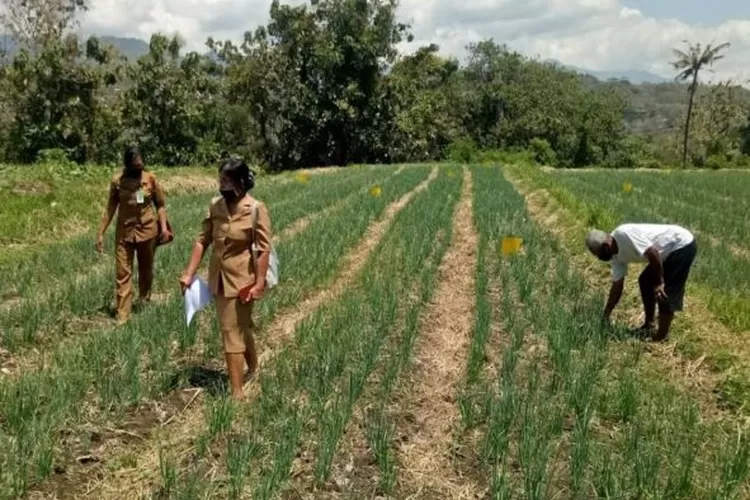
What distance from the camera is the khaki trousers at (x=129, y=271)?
6086 mm

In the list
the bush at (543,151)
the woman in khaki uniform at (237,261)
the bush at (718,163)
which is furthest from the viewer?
the bush at (543,151)

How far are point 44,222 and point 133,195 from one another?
18.5 feet

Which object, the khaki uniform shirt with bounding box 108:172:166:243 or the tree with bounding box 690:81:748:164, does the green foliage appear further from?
the khaki uniform shirt with bounding box 108:172:166:243

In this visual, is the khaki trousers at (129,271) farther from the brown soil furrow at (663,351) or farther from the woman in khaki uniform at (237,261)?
the brown soil furrow at (663,351)

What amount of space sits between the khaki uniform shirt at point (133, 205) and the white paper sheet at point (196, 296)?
6.72ft

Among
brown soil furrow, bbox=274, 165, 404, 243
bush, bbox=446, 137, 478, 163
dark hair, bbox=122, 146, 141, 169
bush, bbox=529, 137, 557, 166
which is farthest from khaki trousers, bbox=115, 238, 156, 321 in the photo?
bush, bbox=529, 137, 557, 166

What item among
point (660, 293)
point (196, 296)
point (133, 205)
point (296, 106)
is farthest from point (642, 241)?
point (296, 106)

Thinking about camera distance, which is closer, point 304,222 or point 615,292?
point 615,292

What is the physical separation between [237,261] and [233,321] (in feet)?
1.19

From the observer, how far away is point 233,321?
172 inches

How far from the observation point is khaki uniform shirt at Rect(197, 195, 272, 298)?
429 centimetres

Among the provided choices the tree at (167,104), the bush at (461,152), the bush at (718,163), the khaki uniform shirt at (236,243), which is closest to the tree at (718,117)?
the bush at (718,163)

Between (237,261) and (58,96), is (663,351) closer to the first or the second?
(237,261)

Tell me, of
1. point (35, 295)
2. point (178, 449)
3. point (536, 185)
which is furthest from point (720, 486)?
point (536, 185)
